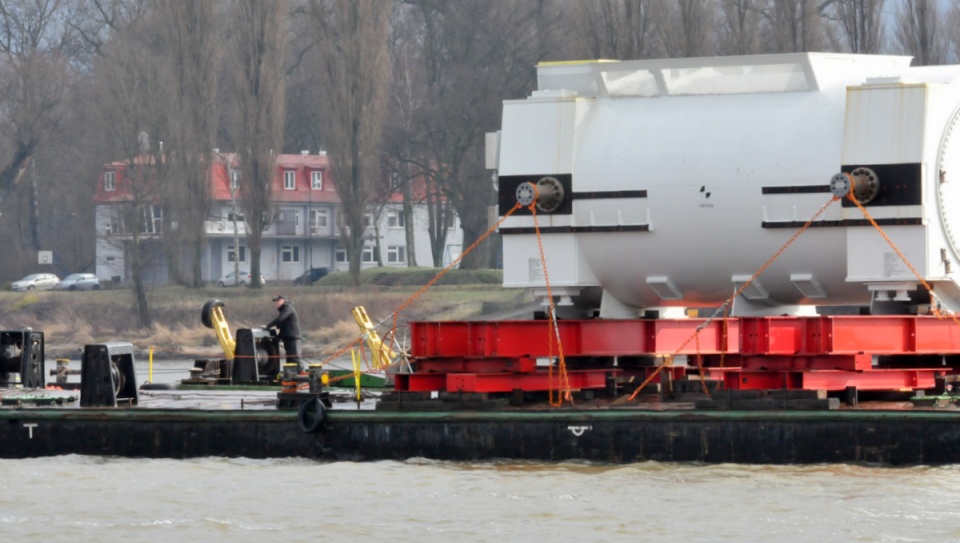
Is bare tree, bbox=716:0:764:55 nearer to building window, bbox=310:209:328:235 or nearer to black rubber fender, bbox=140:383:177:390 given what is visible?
black rubber fender, bbox=140:383:177:390

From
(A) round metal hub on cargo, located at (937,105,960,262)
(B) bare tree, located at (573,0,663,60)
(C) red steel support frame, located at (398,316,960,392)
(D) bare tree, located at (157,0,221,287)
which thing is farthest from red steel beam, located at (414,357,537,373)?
(D) bare tree, located at (157,0,221,287)

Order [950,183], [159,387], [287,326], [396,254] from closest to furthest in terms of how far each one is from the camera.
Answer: [950,183] → [159,387] → [287,326] → [396,254]

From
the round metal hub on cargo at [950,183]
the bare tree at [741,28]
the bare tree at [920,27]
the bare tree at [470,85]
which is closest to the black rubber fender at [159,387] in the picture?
the round metal hub on cargo at [950,183]

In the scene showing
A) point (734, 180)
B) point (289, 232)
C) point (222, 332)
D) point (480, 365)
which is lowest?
point (480, 365)

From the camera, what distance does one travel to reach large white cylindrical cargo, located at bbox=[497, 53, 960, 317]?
21922 mm

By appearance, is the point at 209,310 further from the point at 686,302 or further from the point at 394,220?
the point at 394,220

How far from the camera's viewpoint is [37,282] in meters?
88.4

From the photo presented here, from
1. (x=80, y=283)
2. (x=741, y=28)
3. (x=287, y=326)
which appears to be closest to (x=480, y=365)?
(x=287, y=326)

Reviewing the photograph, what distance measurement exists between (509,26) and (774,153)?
207ft

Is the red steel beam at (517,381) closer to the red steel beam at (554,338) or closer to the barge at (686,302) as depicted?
the barge at (686,302)

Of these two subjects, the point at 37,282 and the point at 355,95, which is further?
the point at 37,282

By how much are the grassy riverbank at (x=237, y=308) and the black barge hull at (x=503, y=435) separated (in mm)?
38548

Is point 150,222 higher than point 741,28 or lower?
lower

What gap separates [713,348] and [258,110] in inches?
1859
